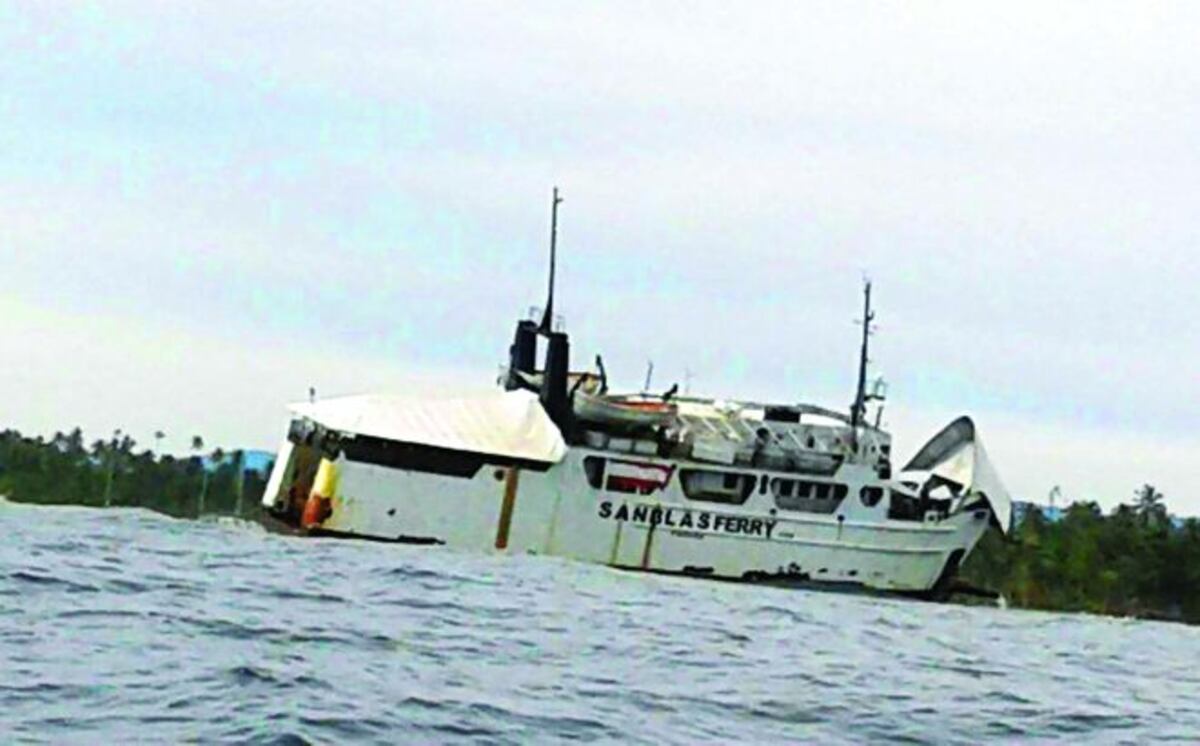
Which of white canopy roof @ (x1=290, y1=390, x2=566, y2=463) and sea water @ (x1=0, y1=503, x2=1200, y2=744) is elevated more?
white canopy roof @ (x1=290, y1=390, x2=566, y2=463)

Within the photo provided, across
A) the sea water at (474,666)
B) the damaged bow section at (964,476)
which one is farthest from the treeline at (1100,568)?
the sea water at (474,666)

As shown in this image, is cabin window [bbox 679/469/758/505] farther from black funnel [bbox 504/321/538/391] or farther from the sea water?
the sea water

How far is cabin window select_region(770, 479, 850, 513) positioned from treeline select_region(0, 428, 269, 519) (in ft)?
169

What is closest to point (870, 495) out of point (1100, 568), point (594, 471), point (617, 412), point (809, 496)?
point (809, 496)

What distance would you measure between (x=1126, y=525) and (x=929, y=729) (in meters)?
83.8

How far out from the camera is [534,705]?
1964 cm

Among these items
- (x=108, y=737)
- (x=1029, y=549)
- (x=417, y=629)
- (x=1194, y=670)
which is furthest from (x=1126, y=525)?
(x=108, y=737)

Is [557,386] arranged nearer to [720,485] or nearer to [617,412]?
[617,412]

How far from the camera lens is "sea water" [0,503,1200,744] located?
1797 cm

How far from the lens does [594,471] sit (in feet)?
219

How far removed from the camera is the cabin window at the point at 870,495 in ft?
228

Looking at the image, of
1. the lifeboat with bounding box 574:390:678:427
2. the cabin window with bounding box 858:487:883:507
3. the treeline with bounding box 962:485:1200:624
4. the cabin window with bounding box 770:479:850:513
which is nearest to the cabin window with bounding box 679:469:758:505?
the cabin window with bounding box 770:479:850:513

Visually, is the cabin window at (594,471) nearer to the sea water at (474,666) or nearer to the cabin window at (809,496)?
the cabin window at (809,496)

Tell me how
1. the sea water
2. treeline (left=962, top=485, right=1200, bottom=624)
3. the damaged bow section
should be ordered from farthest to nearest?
treeline (left=962, top=485, right=1200, bottom=624) < the damaged bow section < the sea water
